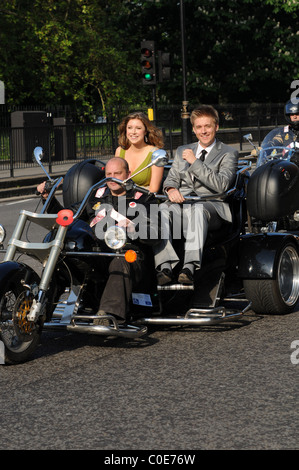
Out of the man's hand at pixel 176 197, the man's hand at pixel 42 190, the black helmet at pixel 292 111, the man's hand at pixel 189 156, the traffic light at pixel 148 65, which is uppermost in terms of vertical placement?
the traffic light at pixel 148 65

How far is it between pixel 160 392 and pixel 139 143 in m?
2.89

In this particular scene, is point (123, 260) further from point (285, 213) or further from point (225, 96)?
point (225, 96)

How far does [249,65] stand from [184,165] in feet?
133

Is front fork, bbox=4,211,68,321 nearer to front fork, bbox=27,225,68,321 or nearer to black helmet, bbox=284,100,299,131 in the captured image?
front fork, bbox=27,225,68,321

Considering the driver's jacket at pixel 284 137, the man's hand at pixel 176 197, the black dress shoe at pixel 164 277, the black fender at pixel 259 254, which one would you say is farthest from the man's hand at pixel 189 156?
the driver's jacket at pixel 284 137

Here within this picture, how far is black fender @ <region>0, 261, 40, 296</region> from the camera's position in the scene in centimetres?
550

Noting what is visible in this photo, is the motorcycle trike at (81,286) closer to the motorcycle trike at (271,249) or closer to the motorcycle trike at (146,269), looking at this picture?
the motorcycle trike at (146,269)

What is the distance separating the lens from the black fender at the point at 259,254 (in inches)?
270

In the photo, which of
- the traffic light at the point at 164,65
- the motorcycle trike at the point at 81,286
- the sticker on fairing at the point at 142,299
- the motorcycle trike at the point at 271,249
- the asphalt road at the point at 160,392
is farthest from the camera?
the traffic light at the point at 164,65

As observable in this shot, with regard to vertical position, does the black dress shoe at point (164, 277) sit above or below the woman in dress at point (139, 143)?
below

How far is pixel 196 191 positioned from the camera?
698cm

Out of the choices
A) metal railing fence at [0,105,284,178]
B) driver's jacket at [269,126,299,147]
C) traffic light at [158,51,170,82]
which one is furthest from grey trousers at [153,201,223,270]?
traffic light at [158,51,170,82]

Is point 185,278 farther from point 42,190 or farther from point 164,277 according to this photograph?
point 42,190

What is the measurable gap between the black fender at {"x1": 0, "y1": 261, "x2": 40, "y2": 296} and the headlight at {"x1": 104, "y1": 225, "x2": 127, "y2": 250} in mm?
526
